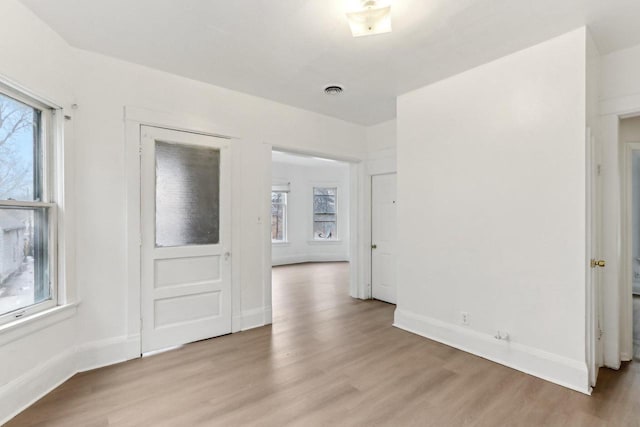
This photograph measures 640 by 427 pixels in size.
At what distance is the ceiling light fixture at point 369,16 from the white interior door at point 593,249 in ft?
5.67

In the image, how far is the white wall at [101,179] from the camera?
209cm

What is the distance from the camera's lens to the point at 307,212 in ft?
28.5

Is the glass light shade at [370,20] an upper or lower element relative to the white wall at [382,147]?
upper

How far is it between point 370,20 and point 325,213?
7.00 m

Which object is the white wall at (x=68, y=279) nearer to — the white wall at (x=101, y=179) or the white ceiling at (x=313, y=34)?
the white wall at (x=101, y=179)

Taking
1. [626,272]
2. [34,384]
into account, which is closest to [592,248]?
[626,272]

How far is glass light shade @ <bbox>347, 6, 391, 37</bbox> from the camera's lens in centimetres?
199

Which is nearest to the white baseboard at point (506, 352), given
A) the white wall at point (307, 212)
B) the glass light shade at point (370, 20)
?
the glass light shade at point (370, 20)

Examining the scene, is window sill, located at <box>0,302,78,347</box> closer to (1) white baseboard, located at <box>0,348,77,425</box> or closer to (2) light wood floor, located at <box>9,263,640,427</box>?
(1) white baseboard, located at <box>0,348,77,425</box>

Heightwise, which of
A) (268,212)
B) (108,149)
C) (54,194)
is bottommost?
(268,212)

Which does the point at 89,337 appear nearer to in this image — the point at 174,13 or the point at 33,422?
the point at 33,422

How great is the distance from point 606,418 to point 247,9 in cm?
355

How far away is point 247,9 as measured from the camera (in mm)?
2080

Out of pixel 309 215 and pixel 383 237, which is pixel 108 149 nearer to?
pixel 383 237
